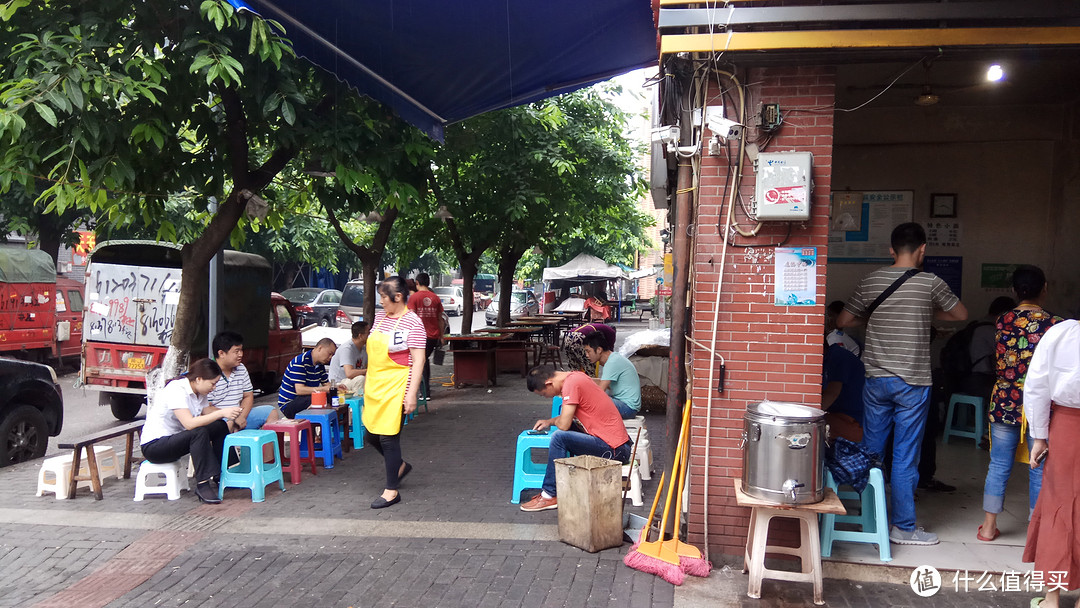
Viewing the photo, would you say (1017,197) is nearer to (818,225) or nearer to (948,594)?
(818,225)

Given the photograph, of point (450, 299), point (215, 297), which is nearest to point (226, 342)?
point (215, 297)

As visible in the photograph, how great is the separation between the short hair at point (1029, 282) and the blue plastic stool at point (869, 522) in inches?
59.2

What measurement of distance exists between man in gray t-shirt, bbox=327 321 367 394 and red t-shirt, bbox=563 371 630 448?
3.27 m

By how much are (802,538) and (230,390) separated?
15.6ft

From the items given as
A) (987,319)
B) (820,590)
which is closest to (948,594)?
(820,590)

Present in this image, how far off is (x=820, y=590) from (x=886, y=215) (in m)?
4.63

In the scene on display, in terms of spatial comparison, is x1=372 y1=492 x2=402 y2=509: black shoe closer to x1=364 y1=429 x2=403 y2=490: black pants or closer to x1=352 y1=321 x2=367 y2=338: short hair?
x1=364 y1=429 x2=403 y2=490: black pants

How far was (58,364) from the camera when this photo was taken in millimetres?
14609

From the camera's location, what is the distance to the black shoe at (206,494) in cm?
599

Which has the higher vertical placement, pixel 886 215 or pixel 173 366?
pixel 886 215

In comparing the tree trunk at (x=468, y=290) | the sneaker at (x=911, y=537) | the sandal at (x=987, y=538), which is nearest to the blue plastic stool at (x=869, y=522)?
the sneaker at (x=911, y=537)

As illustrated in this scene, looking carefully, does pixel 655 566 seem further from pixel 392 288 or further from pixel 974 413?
pixel 974 413

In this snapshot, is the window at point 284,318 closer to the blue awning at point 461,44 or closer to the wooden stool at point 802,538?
the blue awning at point 461,44

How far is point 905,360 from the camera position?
15.2 ft
